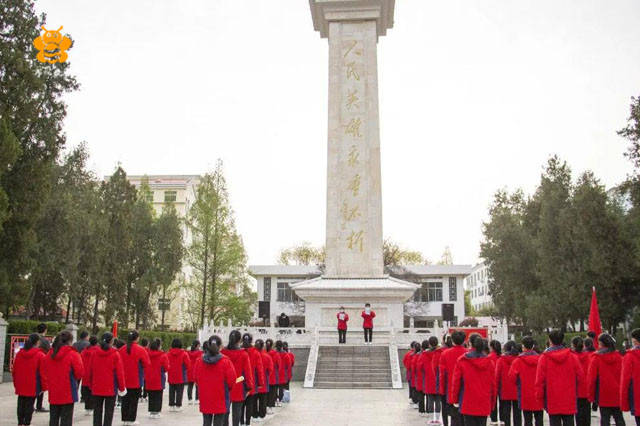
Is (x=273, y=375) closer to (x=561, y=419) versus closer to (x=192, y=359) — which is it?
(x=192, y=359)

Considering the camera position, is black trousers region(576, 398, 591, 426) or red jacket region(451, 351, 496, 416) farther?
black trousers region(576, 398, 591, 426)

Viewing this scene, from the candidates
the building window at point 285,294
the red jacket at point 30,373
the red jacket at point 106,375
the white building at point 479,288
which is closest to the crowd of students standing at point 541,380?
the red jacket at point 106,375

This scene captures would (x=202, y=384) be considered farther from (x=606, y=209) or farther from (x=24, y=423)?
(x=606, y=209)

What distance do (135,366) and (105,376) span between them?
1.53m

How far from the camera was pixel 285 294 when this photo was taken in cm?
4541

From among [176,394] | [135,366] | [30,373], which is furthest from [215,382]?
[176,394]

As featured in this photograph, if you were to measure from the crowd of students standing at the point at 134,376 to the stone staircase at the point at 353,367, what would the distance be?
16.4 feet

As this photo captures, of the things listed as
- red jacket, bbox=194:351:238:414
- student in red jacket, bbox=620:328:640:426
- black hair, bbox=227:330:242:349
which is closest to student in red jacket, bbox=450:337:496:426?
student in red jacket, bbox=620:328:640:426

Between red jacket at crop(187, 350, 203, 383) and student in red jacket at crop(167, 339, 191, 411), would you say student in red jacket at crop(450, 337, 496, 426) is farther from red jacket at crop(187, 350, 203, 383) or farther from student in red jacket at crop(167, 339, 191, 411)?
student in red jacket at crop(167, 339, 191, 411)

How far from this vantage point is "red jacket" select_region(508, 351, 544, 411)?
7715 mm

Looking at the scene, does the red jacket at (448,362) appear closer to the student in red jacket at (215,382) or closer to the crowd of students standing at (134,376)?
the crowd of students standing at (134,376)

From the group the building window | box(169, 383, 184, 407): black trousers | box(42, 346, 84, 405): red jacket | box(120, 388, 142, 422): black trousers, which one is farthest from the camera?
the building window

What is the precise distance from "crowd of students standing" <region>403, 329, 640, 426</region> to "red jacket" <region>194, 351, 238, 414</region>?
2497 millimetres

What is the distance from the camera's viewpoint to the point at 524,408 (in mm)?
7723
